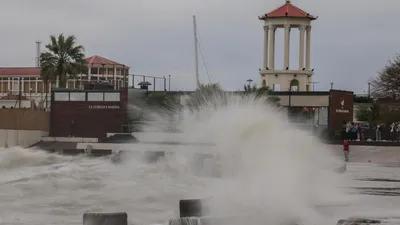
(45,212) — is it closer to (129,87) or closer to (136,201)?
(136,201)

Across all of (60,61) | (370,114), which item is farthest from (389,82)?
(60,61)

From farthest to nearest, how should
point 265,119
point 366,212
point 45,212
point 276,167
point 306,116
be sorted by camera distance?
1. point 306,116
2. point 265,119
3. point 276,167
4. point 45,212
5. point 366,212

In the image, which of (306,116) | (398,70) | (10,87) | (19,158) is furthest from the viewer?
(10,87)

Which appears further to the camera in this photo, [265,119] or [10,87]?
[10,87]

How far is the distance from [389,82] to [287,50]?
78.1ft

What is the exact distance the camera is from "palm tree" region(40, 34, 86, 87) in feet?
282

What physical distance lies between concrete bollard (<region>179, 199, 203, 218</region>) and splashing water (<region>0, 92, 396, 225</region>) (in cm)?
30

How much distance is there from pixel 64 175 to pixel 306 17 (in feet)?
203

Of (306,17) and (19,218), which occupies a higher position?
(306,17)

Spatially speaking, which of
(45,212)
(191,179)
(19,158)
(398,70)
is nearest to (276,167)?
(45,212)

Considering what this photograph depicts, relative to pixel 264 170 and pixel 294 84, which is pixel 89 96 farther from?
pixel 264 170

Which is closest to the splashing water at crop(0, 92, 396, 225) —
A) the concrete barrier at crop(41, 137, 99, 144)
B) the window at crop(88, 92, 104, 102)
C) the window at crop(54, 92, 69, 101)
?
the concrete barrier at crop(41, 137, 99, 144)

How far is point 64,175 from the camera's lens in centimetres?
3138

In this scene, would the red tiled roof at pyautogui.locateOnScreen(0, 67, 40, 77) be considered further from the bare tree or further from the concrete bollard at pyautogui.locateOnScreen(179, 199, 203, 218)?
the concrete bollard at pyautogui.locateOnScreen(179, 199, 203, 218)
